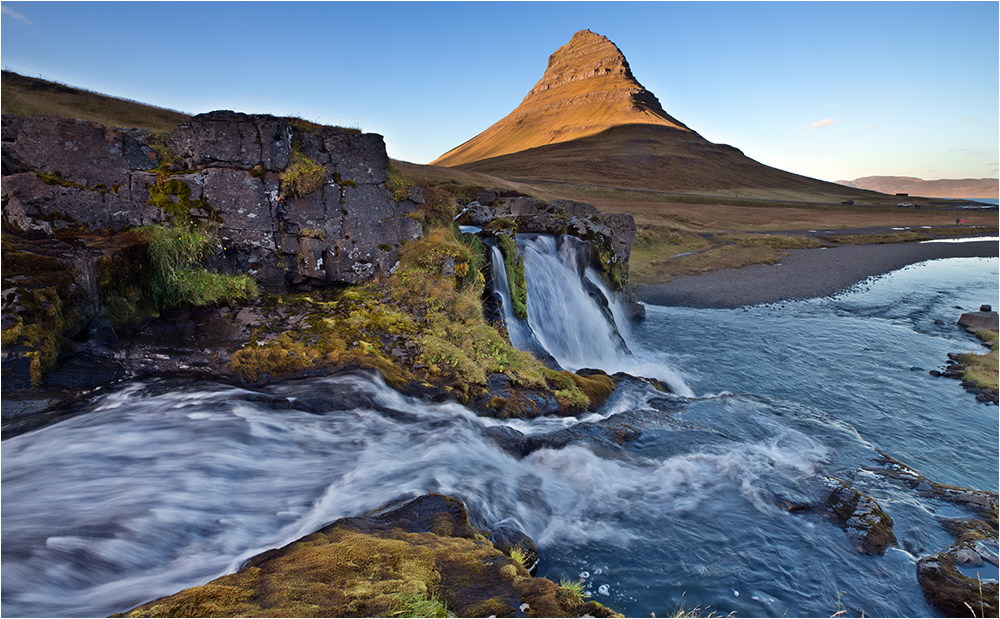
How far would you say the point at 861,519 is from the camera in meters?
6.18

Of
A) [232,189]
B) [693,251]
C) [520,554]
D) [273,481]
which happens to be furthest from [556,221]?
[693,251]

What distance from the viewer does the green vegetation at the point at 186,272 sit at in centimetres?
779

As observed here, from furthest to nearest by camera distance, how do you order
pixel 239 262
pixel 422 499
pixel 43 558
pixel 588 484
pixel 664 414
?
pixel 664 414 → pixel 239 262 → pixel 588 484 → pixel 422 499 → pixel 43 558

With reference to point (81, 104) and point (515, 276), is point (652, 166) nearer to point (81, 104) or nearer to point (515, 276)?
point (515, 276)

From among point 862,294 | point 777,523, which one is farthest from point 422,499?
point 862,294

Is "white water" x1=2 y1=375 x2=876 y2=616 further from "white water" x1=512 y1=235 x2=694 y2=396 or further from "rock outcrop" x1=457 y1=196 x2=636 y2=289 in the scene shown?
"rock outcrop" x1=457 y1=196 x2=636 y2=289

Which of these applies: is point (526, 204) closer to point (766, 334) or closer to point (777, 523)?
point (766, 334)

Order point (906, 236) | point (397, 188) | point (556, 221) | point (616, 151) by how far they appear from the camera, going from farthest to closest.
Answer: point (616, 151)
point (906, 236)
point (556, 221)
point (397, 188)

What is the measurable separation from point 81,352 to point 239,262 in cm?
280

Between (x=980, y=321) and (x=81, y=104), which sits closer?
(x=81, y=104)

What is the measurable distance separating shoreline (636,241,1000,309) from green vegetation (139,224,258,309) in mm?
19733

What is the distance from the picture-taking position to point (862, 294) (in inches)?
999

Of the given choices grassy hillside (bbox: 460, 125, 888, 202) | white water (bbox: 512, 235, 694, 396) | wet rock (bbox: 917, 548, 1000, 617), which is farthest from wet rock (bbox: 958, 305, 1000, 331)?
grassy hillside (bbox: 460, 125, 888, 202)

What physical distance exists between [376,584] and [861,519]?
6278 millimetres
